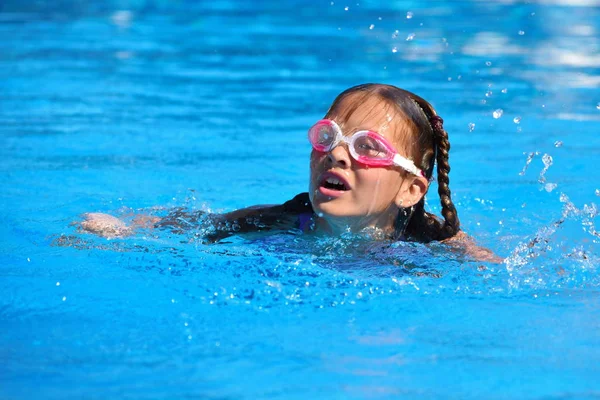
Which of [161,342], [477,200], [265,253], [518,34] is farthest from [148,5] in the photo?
[161,342]

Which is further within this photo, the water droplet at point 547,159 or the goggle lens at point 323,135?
the water droplet at point 547,159

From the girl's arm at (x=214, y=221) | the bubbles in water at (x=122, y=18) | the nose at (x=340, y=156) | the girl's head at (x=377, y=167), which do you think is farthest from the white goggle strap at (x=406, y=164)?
the bubbles in water at (x=122, y=18)

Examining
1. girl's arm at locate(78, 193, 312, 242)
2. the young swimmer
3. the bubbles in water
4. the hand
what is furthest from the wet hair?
the bubbles in water

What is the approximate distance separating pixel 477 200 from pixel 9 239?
277 centimetres

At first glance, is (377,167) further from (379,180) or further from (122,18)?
(122,18)

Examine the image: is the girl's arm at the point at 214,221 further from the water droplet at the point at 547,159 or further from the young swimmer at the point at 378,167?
the water droplet at the point at 547,159

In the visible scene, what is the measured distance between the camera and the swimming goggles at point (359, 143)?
149 inches

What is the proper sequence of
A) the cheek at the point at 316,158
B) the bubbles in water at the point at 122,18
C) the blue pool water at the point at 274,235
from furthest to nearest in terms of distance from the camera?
1. the bubbles in water at the point at 122,18
2. the cheek at the point at 316,158
3. the blue pool water at the point at 274,235

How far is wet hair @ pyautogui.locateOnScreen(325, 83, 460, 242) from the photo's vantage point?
12.8ft

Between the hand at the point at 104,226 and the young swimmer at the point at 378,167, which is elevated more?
the young swimmer at the point at 378,167

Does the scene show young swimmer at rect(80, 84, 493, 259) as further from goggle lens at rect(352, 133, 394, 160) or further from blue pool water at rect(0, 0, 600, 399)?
blue pool water at rect(0, 0, 600, 399)

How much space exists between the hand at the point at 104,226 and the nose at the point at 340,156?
A: 119 centimetres

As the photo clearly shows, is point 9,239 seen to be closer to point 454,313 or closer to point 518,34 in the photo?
point 454,313

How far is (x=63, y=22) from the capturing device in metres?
12.2
